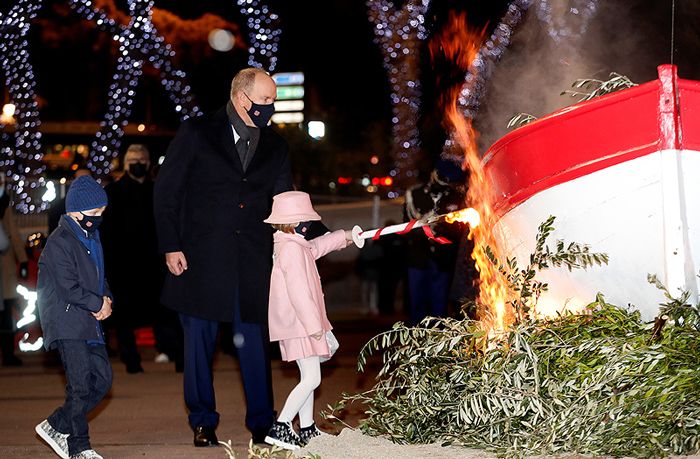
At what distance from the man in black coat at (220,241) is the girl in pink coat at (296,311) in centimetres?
25

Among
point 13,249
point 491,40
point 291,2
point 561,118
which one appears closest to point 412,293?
point 13,249

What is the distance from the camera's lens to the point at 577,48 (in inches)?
683

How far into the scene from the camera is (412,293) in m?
10.8

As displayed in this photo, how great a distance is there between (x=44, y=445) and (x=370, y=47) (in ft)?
94.9

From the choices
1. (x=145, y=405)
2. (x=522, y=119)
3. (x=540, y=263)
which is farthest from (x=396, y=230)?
(x=145, y=405)

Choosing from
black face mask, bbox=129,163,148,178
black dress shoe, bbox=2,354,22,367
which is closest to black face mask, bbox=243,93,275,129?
black face mask, bbox=129,163,148,178

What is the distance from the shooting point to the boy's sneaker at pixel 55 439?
6.20 meters

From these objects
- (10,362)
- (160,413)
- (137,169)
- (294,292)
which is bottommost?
(160,413)

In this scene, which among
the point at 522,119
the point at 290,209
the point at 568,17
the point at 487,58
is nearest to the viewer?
the point at 290,209

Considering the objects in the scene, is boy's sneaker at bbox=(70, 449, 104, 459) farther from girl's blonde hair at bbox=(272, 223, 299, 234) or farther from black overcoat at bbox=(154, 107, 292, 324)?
girl's blonde hair at bbox=(272, 223, 299, 234)

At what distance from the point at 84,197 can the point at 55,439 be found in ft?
4.45

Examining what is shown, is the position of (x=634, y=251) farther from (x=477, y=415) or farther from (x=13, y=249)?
(x=13, y=249)

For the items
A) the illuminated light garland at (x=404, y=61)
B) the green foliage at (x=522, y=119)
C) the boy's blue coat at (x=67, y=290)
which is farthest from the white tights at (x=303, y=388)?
the illuminated light garland at (x=404, y=61)

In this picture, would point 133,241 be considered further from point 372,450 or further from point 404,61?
point 404,61
